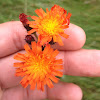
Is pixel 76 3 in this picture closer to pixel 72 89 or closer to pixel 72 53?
pixel 72 53

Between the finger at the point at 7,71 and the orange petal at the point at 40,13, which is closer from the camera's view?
the orange petal at the point at 40,13

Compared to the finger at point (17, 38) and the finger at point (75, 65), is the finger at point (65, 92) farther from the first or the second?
the finger at point (17, 38)

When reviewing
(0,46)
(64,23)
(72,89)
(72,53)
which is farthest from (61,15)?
(72,89)

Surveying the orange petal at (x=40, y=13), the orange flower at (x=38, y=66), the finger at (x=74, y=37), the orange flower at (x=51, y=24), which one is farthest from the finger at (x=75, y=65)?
the orange petal at (x=40, y=13)

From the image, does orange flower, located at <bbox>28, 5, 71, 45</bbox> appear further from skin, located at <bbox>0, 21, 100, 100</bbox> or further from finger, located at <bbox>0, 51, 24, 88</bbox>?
finger, located at <bbox>0, 51, 24, 88</bbox>

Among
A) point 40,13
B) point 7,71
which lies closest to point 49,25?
point 40,13

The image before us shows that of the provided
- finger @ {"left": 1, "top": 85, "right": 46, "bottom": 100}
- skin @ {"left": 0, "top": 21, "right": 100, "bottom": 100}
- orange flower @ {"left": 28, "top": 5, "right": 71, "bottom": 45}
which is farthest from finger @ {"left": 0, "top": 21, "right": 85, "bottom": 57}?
finger @ {"left": 1, "top": 85, "right": 46, "bottom": 100}
